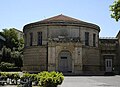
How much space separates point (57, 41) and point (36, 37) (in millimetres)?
6030

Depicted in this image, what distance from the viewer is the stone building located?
1845 inches

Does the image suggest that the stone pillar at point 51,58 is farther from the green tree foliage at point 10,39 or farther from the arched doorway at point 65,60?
the green tree foliage at point 10,39

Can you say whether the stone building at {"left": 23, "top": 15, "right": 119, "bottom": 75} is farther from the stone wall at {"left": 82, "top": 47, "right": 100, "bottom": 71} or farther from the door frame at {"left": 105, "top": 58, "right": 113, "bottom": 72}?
the door frame at {"left": 105, "top": 58, "right": 113, "bottom": 72}

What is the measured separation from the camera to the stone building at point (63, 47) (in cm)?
4688

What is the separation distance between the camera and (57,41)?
46.8 m

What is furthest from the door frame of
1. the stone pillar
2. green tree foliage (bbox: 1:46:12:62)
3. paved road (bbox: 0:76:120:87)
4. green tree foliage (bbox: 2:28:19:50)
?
green tree foliage (bbox: 2:28:19:50)

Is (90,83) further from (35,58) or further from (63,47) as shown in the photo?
(35,58)

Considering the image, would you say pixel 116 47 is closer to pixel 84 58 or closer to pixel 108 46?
pixel 108 46

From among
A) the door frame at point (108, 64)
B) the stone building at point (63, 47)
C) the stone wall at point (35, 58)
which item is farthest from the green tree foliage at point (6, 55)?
the door frame at point (108, 64)

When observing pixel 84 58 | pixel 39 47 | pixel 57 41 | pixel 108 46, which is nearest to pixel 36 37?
pixel 39 47

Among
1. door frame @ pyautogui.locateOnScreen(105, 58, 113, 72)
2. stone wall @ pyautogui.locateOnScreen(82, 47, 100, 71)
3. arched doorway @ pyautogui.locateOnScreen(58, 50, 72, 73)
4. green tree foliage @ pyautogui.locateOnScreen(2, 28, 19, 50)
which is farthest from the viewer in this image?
green tree foliage @ pyautogui.locateOnScreen(2, 28, 19, 50)

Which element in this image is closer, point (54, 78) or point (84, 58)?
point (54, 78)

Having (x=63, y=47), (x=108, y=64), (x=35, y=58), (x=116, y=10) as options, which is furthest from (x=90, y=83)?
(x=108, y=64)

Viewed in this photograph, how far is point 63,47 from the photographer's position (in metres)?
46.9
